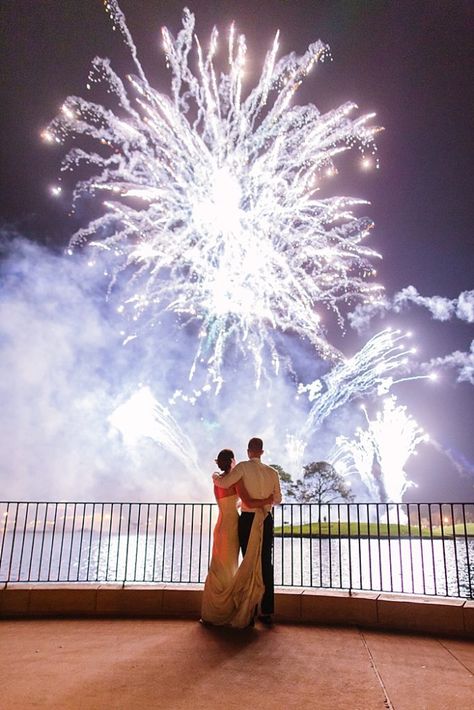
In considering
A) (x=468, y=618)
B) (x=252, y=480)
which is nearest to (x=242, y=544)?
(x=252, y=480)

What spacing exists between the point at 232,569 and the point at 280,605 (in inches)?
29.3

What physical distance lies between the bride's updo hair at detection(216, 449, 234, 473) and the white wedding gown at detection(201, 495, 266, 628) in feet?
1.05

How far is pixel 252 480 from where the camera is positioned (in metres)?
5.77

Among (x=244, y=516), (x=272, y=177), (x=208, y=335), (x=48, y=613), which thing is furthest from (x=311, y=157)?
(x=48, y=613)

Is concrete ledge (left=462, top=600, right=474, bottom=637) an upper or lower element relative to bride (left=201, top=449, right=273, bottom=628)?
lower

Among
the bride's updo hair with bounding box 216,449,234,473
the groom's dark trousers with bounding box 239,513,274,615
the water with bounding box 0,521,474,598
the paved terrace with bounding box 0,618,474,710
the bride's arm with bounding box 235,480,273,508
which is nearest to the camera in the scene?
the paved terrace with bounding box 0,618,474,710

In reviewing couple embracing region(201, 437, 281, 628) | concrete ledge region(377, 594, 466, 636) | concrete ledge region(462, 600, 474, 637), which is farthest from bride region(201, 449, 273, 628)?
concrete ledge region(462, 600, 474, 637)

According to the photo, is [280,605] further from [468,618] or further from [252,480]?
[468,618]

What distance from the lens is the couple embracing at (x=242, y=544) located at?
5.42 metres

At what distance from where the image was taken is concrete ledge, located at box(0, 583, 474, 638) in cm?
538

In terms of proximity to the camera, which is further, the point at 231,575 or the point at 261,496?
the point at 261,496

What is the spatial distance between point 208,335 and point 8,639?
59.6ft

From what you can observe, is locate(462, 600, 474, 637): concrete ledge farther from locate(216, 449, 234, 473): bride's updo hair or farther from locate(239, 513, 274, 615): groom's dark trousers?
locate(216, 449, 234, 473): bride's updo hair

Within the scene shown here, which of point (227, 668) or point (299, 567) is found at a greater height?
point (227, 668)
